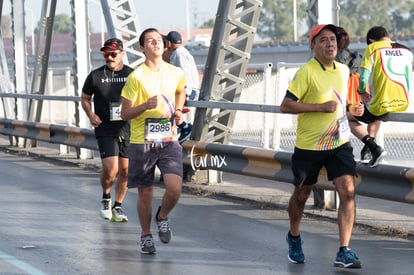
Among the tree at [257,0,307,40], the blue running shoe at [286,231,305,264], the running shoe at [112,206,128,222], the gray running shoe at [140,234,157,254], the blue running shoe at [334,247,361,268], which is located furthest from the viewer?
the tree at [257,0,307,40]

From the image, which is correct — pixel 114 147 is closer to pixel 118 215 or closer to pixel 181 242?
pixel 118 215

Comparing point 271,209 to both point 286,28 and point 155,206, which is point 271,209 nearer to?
point 155,206

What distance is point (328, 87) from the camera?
8.10m

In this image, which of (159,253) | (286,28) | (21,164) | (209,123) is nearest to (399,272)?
(159,253)

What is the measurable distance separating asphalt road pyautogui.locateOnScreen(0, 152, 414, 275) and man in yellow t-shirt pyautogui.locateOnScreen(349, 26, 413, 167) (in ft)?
3.37

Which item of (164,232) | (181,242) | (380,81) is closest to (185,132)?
(380,81)

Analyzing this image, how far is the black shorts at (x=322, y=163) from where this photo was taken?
Answer: 8172mm

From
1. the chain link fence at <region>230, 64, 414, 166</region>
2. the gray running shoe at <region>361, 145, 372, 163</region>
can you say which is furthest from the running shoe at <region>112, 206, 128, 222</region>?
the chain link fence at <region>230, 64, 414, 166</region>

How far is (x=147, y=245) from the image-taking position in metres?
8.92

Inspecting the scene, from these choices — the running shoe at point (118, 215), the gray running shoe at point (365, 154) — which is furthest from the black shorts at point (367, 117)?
the running shoe at point (118, 215)

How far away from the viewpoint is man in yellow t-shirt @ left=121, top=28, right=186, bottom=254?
29.4ft

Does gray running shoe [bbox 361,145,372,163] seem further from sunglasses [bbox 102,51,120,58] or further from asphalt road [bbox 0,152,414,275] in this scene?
sunglasses [bbox 102,51,120,58]

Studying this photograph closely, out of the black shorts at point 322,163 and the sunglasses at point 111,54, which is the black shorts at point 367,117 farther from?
the sunglasses at point 111,54

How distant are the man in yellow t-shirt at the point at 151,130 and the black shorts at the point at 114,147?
202 centimetres
